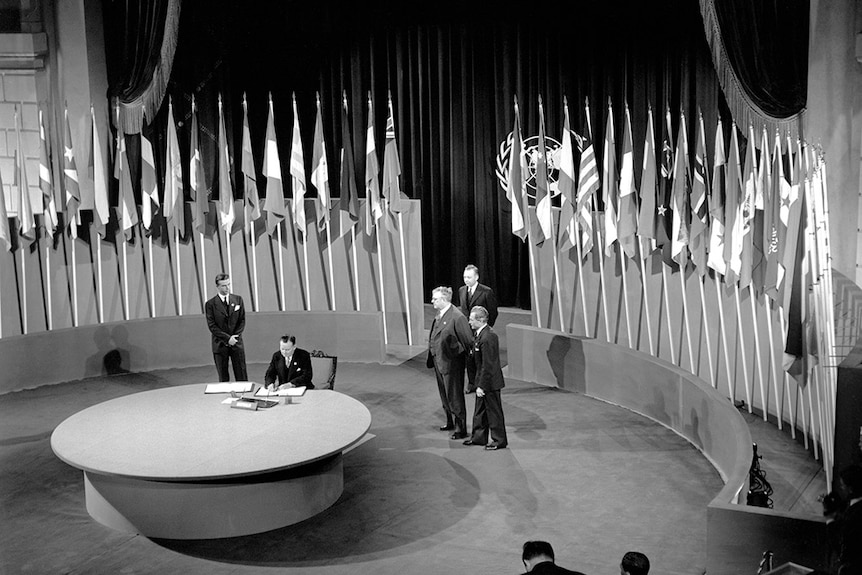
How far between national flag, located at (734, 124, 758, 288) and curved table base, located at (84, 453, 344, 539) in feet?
16.1

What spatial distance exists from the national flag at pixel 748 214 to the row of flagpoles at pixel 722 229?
1cm

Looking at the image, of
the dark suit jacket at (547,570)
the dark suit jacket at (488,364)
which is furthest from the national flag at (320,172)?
the dark suit jacket at (547,570)

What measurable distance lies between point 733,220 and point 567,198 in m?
2.30

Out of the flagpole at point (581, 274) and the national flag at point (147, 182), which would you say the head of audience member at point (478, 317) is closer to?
the flagpole at point (581, 274)

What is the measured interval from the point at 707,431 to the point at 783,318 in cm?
138

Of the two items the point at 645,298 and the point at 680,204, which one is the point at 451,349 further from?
the point at 680,204

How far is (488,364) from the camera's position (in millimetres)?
10227

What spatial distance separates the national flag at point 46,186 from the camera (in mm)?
13930

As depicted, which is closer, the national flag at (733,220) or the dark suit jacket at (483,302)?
the national flag at (733,220)

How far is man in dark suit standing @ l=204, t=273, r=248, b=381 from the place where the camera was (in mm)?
11906

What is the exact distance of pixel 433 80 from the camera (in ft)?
51.7

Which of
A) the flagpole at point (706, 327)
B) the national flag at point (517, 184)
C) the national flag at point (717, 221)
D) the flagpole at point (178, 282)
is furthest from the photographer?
the flagpole at point (178, 282)

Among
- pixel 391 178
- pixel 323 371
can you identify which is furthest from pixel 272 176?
pixel 323 371

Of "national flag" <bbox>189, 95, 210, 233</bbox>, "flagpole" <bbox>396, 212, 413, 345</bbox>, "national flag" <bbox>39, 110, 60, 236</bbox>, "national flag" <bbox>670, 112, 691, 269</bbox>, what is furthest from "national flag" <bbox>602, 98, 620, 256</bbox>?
"national flag" <bbox>39, 110, 60, 236</bbox>
